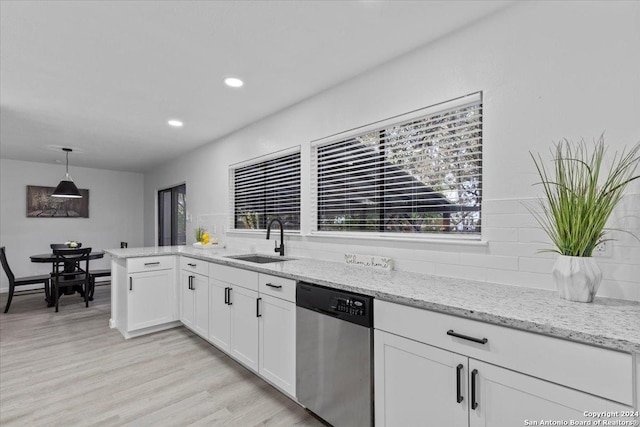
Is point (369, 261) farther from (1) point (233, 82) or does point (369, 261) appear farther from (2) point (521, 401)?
(1) point (233, 82)

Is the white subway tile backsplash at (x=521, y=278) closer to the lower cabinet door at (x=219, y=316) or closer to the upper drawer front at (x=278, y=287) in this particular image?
the upper drawer front at (x=278, y=287)

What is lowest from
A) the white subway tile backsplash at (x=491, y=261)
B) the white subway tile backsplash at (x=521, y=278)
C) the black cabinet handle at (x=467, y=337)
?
the black cabinet handle at (x=467, y=337)

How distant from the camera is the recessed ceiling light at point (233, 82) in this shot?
2.57m

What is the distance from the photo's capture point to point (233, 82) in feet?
8.62

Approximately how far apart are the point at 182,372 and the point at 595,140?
309 centimetres

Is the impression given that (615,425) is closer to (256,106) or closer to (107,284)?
(256,106)

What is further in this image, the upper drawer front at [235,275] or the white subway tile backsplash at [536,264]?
the upper drawer front at [235,275]

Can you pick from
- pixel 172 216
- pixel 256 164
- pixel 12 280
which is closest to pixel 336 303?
pixel 256 164

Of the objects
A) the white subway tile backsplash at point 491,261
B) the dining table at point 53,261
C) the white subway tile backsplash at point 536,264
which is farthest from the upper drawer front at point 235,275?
the dining table at point 53,261

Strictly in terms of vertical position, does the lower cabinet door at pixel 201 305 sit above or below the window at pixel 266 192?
below

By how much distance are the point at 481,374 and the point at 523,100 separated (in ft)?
4.50

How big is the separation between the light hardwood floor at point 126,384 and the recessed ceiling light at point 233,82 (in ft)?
7.85

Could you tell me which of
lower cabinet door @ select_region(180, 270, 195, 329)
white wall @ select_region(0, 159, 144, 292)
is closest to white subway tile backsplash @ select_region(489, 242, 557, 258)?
lower cabinet door @ select_region(180, 270, 195, 329)

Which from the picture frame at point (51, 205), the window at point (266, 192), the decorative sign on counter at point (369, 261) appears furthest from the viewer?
the picture frame at point (51, 205)
